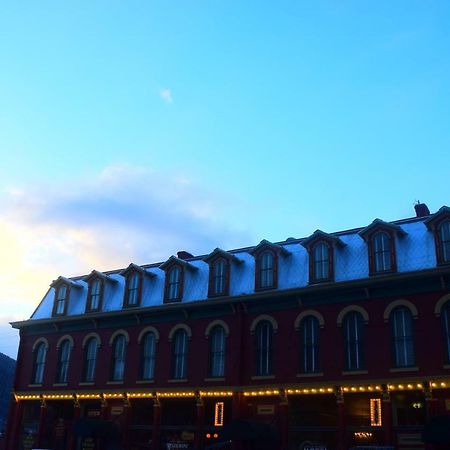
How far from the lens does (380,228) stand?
90.5 ft

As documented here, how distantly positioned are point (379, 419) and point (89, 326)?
17.9 meters

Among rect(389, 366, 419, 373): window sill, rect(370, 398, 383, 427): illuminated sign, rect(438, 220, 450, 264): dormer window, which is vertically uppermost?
rect(438, 220, 450, 264): dormer window

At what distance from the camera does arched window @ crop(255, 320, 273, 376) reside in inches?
1144

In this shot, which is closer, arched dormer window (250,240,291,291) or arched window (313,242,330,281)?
arched window (313,242,330,281)

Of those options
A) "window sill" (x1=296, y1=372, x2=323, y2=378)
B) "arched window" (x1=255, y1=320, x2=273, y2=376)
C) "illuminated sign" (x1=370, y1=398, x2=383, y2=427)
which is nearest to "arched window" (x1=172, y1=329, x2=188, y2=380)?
"arched window" (x1=255, y1=320, x2=273, y2=376)

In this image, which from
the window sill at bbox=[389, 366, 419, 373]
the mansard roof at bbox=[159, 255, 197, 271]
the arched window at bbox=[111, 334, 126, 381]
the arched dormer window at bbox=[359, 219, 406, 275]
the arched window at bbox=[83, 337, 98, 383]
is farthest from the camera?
the arched window at bbox=[83, 337, 98, 383]

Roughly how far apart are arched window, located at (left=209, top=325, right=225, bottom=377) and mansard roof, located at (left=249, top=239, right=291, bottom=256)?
4.29 m

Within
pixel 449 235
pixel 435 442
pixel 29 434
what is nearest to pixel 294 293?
pixel 449 235

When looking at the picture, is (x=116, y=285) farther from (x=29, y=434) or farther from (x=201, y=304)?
(x=29, y=434)

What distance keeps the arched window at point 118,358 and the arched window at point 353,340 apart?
13099mm

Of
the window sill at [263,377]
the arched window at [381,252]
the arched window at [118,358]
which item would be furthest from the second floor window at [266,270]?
the arched window at [118,358]

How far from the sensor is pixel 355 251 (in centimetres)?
2848

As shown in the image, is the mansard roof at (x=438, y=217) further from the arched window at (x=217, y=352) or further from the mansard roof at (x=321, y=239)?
the arched window at (x=217, y=352)

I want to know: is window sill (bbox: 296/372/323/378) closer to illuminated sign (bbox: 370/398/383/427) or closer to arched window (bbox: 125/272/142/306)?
illuminated sign (bbox: 370/398/383/427)
